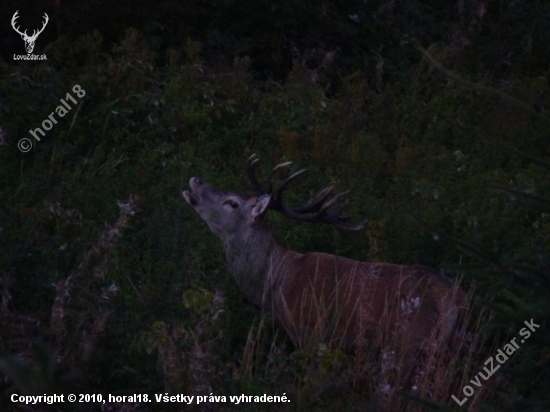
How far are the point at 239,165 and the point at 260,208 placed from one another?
6.85 ft

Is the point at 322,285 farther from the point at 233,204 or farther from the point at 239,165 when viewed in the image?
the point at 239,165

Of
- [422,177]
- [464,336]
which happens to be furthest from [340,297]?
[422,177]

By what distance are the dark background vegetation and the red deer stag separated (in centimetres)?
19

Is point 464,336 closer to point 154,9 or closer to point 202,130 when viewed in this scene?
point 202,130

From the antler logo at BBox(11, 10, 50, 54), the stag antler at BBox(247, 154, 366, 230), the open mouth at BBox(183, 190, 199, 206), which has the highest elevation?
the stag antler at BBox(247, 154, 366, 230)

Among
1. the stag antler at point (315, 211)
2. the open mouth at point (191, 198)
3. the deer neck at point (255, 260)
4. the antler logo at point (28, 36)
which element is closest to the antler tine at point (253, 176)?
the stag antler at point (315, 211)

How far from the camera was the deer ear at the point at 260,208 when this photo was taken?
275 inches

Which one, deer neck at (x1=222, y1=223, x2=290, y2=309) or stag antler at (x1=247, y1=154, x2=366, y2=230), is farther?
stag antler at (x1=247, y1=154, x2=366, y2=230)

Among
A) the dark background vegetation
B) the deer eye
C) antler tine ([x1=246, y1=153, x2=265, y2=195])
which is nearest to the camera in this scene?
the dark background vegetation

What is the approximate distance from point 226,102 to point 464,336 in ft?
17.0

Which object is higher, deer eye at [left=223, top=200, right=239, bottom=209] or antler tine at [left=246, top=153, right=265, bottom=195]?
antler tine at [left=246, top=153, right=265, bottom=195]

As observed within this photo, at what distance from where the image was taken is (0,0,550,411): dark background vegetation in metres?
4.83

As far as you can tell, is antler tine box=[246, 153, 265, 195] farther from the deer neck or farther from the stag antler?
the deer neck

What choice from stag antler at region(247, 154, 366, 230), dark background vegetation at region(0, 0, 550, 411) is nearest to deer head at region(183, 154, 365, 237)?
stag antler at region(247, 154, 366, 230)
